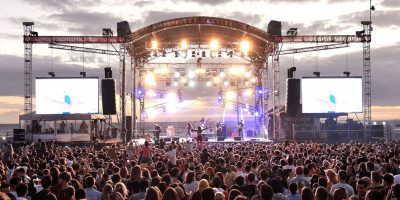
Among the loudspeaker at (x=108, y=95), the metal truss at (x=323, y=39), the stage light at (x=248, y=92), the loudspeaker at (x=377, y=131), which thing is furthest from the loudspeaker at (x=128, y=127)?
the loudspeaker at (x=377, y=131)

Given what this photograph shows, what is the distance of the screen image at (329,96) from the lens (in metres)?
36.5

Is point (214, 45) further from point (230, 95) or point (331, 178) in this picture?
point (331, 178)

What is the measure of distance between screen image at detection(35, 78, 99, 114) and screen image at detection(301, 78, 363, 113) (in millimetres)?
15349

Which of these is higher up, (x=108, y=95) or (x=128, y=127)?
(x=108, y=95)

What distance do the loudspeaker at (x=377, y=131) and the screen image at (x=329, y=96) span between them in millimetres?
2077

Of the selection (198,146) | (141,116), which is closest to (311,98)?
(198,146)

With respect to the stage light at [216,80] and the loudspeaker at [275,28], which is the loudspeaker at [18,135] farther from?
the loudspeaker at [275,28]

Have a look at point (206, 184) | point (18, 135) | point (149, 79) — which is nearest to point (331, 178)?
point (206, 184)

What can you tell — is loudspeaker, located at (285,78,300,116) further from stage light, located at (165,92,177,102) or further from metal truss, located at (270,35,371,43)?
stage light, located at (165,92,177,102)

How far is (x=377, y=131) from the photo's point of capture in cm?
3494

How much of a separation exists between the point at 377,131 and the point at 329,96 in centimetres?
420

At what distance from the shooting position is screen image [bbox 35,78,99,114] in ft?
116

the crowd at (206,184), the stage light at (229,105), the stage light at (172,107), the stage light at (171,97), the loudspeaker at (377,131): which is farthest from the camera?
the stage light at (172,107)

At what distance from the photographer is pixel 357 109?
36.7m
